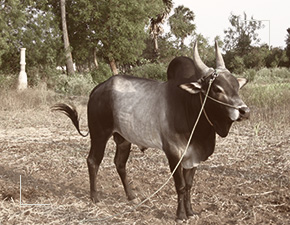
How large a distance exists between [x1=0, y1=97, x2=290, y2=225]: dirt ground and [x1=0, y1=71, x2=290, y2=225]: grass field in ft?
0.03

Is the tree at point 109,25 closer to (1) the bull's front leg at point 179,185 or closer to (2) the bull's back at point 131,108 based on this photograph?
(2) the bull's back at point 131,108

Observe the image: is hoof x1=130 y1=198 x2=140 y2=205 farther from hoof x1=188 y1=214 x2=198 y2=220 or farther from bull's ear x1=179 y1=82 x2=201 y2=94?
bull's ear x1=179 y1=82 x2=201 y2=94

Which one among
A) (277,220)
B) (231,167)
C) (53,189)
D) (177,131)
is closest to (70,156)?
(53,189)

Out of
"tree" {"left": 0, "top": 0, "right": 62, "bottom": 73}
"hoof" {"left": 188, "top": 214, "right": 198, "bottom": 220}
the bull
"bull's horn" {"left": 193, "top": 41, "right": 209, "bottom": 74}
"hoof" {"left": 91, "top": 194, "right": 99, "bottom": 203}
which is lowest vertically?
"hoof" {"left": 188, "top": 214, "right": 198, "bottom": 220}

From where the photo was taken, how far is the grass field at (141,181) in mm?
3881

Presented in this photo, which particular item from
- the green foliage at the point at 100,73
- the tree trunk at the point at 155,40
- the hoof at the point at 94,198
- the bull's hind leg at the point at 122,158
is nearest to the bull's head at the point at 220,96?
the bull's hind leg at the point at 122,158

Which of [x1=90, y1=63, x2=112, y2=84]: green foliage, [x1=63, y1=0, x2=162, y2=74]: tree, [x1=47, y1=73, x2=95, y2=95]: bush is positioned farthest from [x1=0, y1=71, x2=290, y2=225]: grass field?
[x1=63, y1=0, x2=162, y2=74]: tree

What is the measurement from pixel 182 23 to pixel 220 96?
1509 inches

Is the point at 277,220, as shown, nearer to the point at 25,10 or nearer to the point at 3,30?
the point at 3,30

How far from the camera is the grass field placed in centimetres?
388

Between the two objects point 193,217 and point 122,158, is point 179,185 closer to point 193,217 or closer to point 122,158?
point 193,217

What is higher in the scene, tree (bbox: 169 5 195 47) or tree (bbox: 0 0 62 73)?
tree (bbox: 169 5 195 47)

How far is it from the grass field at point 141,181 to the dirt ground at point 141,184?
1cm

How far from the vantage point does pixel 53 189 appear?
474cm
